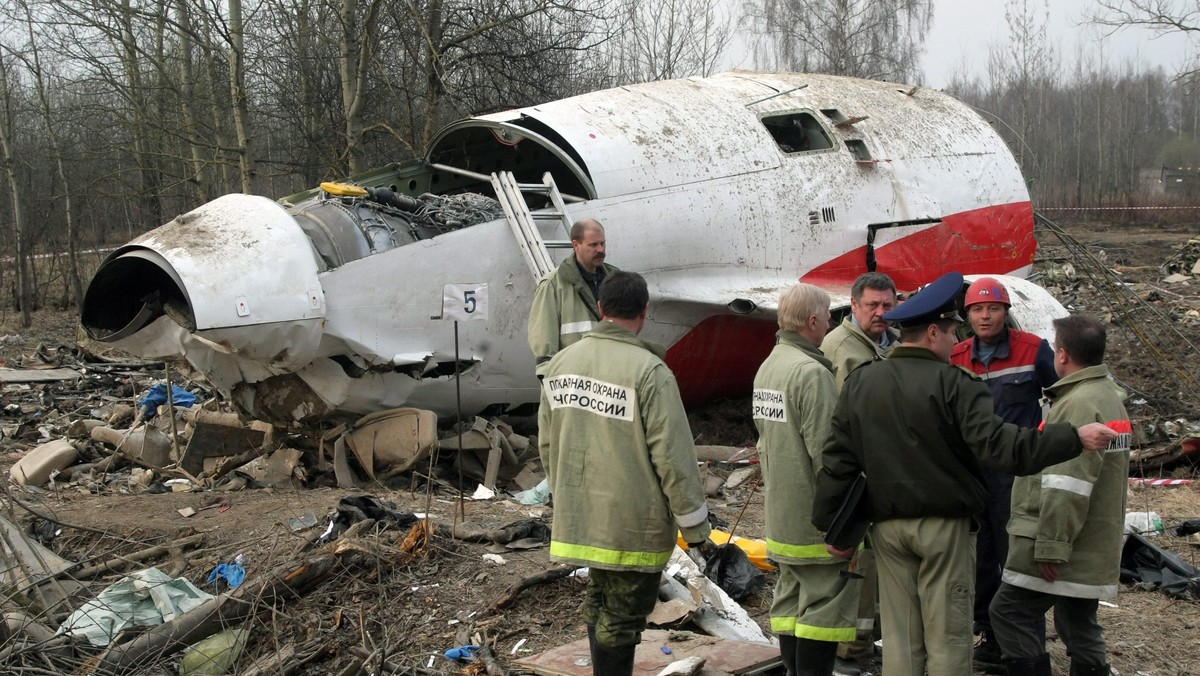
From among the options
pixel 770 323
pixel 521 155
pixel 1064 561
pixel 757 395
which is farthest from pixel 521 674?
pixel 521 155

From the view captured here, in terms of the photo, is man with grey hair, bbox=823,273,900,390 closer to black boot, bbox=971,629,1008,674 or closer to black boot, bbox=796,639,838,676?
black boot, bbox=796,639,838,676

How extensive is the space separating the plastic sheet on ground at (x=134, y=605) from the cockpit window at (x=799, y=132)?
6.38 meters

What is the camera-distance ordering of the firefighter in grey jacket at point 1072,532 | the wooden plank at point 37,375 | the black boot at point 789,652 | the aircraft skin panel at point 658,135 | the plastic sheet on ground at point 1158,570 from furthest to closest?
1. the wooden plank at point 37,375
2. the aircraft skin panel at point 658,135
3. the plastic sheet on ground at point 1158,570
4. the black boot at point 789,652
5. the firefighter in grey jacket at point 1072,532

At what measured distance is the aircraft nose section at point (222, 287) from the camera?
6625 millimetres

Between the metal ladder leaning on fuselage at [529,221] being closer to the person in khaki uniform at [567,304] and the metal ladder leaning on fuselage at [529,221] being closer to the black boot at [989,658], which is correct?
the person in khaki uniform at [567,304]

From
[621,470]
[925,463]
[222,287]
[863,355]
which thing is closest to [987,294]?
[863,355]

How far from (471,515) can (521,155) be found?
3974 mm

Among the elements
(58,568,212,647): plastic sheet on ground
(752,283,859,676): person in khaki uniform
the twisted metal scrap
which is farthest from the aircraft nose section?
the twisted metal scrap

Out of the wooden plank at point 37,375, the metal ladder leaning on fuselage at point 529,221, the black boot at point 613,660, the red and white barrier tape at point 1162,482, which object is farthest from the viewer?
the wooden plank at point 37,375

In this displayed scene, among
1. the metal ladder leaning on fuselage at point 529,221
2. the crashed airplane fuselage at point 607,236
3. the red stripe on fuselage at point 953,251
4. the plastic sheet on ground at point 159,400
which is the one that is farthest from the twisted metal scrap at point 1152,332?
the plastic sheet on ground at point 159,400

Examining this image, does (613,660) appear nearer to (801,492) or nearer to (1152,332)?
(801,492)

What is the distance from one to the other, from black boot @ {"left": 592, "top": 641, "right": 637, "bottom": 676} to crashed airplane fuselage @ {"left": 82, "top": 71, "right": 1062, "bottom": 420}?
3692mm

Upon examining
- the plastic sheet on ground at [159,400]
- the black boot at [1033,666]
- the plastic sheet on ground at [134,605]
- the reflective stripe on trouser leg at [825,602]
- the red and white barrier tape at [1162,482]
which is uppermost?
the reflective stripe on trouser leg at [825,602]

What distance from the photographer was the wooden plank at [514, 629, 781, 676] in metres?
4.46
